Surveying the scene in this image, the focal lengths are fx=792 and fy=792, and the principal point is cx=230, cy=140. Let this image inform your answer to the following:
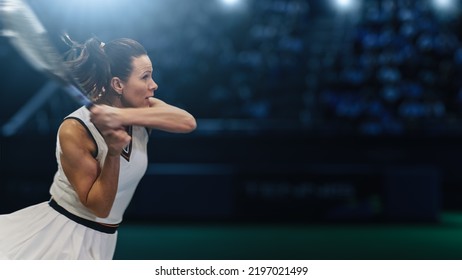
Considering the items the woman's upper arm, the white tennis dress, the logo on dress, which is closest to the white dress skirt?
the white tennis dress

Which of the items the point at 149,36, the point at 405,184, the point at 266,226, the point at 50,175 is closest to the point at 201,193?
the point at 266,226

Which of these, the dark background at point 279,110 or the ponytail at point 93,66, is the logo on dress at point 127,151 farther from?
the dark background at point 279,110

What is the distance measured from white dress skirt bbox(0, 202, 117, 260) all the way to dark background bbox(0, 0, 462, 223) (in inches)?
271

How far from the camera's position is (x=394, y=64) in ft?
49.8

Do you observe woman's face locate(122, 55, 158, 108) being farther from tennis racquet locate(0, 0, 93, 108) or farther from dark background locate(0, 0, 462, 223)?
dark background locate(0, 0, 462, 223)

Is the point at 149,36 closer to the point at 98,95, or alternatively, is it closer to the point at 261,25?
the point at 261,25

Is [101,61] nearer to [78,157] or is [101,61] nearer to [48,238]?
[78,157]

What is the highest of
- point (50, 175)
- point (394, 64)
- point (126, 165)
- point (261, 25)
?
point (261, 25)

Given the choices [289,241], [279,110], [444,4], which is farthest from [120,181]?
[444,4]

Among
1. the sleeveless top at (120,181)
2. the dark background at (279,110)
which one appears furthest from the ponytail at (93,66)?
the dark background at (279,110)

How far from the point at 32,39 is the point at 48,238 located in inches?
33.8

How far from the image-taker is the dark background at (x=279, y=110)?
35.8 feet

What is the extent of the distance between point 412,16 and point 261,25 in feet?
10.1
